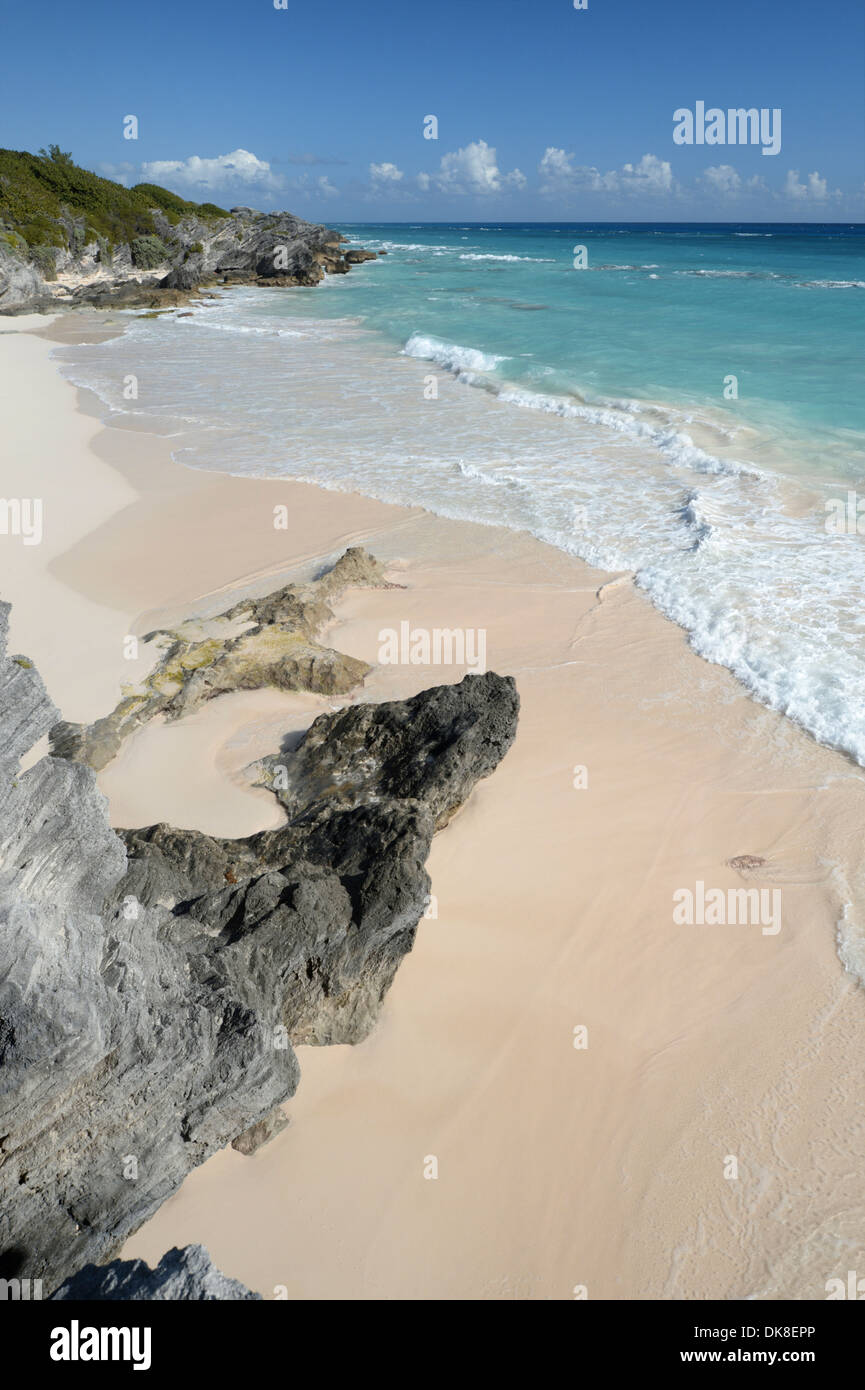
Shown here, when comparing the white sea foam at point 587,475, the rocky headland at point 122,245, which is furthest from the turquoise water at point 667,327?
the rocky headland at point 122,245

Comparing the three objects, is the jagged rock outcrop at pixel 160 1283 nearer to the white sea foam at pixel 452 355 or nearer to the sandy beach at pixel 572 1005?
the sandy beach at pixel 572 1005

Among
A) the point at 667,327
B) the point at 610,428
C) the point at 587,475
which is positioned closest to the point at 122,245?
the point at 667,327

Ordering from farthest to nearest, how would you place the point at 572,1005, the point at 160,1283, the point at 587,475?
the point at 587,475 < the point at 572,1005 < the point at 160,1283

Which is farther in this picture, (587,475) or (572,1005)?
(587,475)

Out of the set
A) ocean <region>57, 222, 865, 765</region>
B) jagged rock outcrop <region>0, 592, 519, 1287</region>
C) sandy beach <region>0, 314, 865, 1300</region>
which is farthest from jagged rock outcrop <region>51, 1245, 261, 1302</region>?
ocean <region>57, 222, 865, 765</region>

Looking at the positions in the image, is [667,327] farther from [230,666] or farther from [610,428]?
[230,666]
